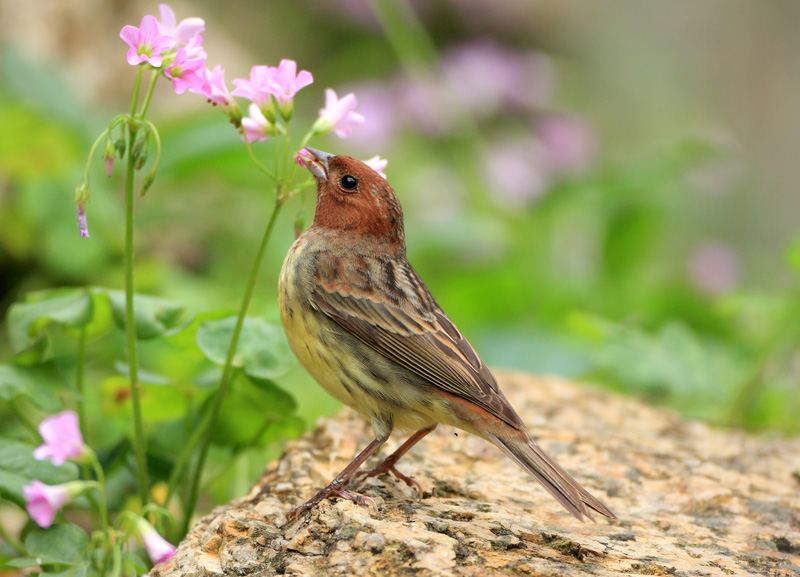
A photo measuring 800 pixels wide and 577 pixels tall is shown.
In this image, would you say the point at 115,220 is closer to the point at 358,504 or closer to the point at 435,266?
the point at 435,266

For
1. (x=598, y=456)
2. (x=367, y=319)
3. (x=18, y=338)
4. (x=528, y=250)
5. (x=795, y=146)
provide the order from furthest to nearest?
Answer: (x=795, y=146) → (x=528, y=250) → (x=598, y=456) → (x=367, y=319) → (x=18, y=338)

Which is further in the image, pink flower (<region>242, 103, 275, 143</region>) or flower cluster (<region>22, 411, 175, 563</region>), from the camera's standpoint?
pink flower (<region>242, 103, 275, 143</region>)

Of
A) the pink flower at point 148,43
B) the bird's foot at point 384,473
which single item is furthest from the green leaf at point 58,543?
the pink flower at point 148,43

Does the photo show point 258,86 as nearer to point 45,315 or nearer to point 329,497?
point 45,315

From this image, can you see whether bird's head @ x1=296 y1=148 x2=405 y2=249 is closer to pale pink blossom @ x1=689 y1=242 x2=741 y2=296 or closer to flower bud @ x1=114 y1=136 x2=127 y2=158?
flower bud @ x1=114 y1=136 x2=127 y2=158

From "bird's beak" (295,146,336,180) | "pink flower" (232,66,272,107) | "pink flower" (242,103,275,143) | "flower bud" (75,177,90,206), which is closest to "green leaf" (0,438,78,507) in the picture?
"flower bud" (75,177,90,206)

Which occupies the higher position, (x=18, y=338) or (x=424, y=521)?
(x=18, y=338)

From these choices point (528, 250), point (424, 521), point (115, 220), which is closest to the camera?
point (424, 521)

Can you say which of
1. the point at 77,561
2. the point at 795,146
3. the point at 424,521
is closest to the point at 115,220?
the point at 77,561
